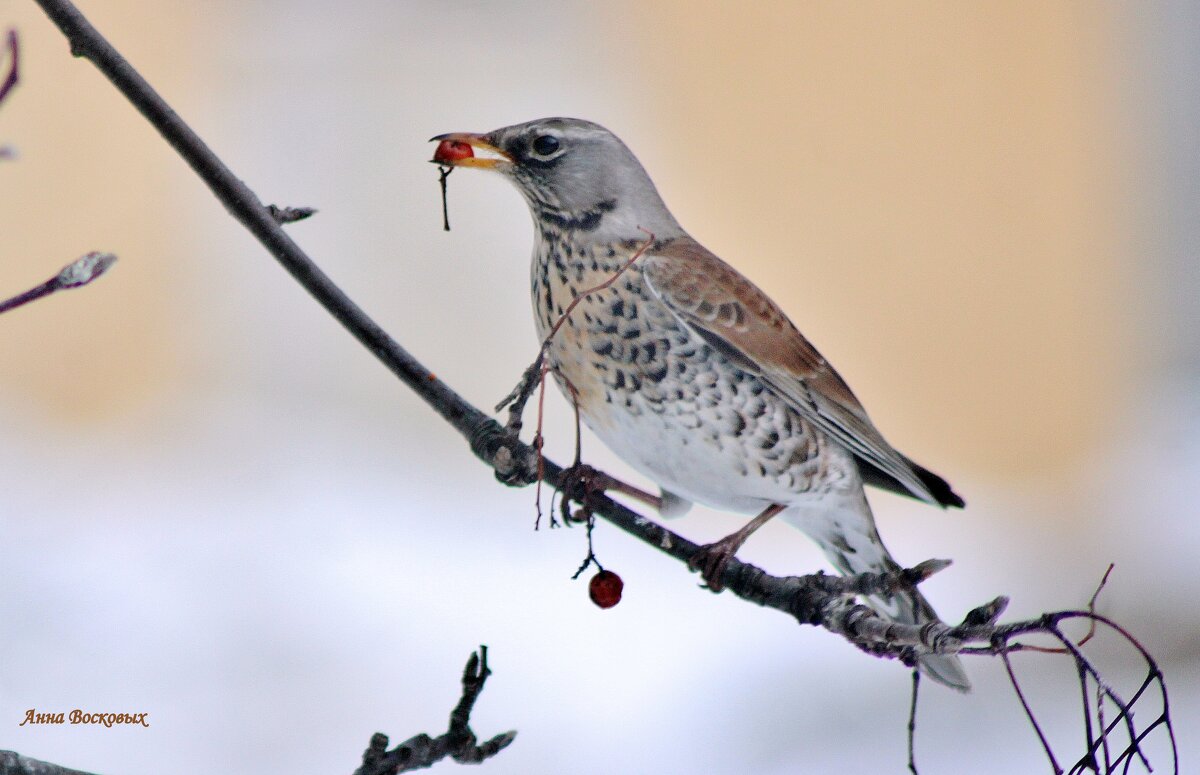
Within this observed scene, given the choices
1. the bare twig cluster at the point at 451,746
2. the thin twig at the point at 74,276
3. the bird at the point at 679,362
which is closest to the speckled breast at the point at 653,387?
the bird at the point at 679,362

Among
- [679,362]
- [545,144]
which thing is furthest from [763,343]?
[545,144]

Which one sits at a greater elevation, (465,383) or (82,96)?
(82,96)

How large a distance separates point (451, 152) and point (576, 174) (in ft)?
0.41

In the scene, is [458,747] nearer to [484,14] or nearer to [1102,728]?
[1102,728]

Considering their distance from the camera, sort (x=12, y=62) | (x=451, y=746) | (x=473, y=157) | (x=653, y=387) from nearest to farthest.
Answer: (x=12, y=62), (x=451, y=746), (x=473, y=157), (x=653, y=387)

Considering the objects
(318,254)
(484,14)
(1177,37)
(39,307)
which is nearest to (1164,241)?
(1177,37)

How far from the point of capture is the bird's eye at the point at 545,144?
59 cm

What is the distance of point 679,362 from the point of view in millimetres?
647

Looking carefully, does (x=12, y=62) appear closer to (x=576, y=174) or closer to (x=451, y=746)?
(x=451, y=746)

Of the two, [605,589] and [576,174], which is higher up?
[576,174]

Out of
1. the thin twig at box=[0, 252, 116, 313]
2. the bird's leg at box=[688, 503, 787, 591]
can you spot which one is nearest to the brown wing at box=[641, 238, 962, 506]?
the bird's leg at box=[688, 503, 787, 591]

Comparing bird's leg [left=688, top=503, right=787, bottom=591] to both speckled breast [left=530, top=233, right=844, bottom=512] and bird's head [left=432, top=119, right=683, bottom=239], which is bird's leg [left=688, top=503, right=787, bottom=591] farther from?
bird's head [left=432, top=119, right=683, bottom=239]

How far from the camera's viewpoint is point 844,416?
0.68 meters

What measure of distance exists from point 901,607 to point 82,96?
0.96 meters
